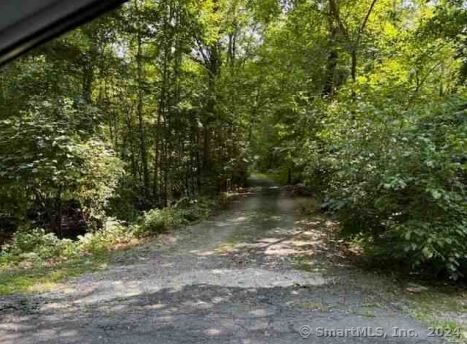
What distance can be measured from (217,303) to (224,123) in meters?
10.6

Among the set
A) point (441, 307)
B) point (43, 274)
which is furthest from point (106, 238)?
point (441, 307)

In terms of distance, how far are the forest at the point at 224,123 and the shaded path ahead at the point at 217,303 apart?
1.06m

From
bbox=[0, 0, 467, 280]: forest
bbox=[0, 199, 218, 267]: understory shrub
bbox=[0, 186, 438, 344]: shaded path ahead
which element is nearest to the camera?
bbox=[0, 186, 438, 344]: shaded path ahead

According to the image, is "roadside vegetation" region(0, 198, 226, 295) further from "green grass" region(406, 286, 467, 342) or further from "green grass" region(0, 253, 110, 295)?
"green grass" region(406, 286, 467, 342)

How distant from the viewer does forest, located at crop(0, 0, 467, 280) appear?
5.96 meters

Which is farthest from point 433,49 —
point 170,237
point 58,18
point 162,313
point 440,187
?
point 58,18

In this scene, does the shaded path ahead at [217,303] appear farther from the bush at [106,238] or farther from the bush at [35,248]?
the bush at [35,248]

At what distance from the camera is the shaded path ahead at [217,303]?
154 inches

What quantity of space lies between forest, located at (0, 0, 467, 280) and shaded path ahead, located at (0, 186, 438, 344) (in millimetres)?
1058

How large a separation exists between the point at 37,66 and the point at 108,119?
233 cm

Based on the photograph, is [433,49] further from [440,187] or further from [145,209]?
[145,209]

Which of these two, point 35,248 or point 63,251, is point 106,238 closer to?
point 63,251

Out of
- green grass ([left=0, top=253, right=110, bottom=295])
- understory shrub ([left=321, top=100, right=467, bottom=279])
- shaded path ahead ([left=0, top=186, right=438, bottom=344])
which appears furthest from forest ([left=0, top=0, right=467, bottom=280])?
shaded path ahead ([left=0, top=186, right=438, bottom=344])

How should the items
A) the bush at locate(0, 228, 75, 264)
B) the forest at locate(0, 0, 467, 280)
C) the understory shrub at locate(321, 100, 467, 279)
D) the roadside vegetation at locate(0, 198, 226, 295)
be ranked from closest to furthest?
the understory shrub at locate(321, 100, 467, 279) → the roadside vegetation at locate(0, 198, 226, 295) → the forest at locate(0, 0, 467, 280) → the bush at locate(0, 228, 75, 264)
